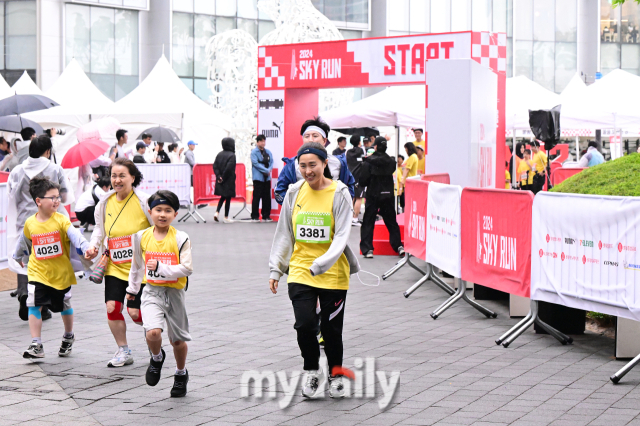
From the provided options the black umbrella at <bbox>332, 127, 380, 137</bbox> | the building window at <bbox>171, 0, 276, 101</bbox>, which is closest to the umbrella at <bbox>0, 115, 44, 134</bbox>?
the black umbrella at <bbox>332, 127, 380, 137</bbox>

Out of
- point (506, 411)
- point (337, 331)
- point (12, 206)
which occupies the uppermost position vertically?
point (12, 206)

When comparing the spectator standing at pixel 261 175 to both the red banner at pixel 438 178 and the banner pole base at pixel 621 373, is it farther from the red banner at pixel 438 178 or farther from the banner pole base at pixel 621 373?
the banner pole base at pixel 621 373

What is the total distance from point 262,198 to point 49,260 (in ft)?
44.1

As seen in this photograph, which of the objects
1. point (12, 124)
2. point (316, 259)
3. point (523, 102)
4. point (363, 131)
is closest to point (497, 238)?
point (316, 259)

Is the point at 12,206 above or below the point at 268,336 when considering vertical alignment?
above

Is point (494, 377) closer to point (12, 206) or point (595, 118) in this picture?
point (12, 206)

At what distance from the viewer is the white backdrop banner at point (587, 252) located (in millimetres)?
6359

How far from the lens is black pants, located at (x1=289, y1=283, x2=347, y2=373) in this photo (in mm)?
5617

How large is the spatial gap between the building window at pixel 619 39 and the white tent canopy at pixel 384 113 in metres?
36.6

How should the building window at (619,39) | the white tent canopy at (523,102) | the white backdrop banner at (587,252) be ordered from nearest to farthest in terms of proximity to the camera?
1. the white backdrop banner at (587,252)
2. the white tent canopy at (523,102)
3. the building window at (619,39)

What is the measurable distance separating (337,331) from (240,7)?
39312 millimetres

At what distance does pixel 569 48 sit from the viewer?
5197 centimetres

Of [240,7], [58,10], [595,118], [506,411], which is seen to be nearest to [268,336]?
[506,411]

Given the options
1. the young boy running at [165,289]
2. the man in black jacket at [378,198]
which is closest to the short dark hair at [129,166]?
the young boy running at [165,289]
